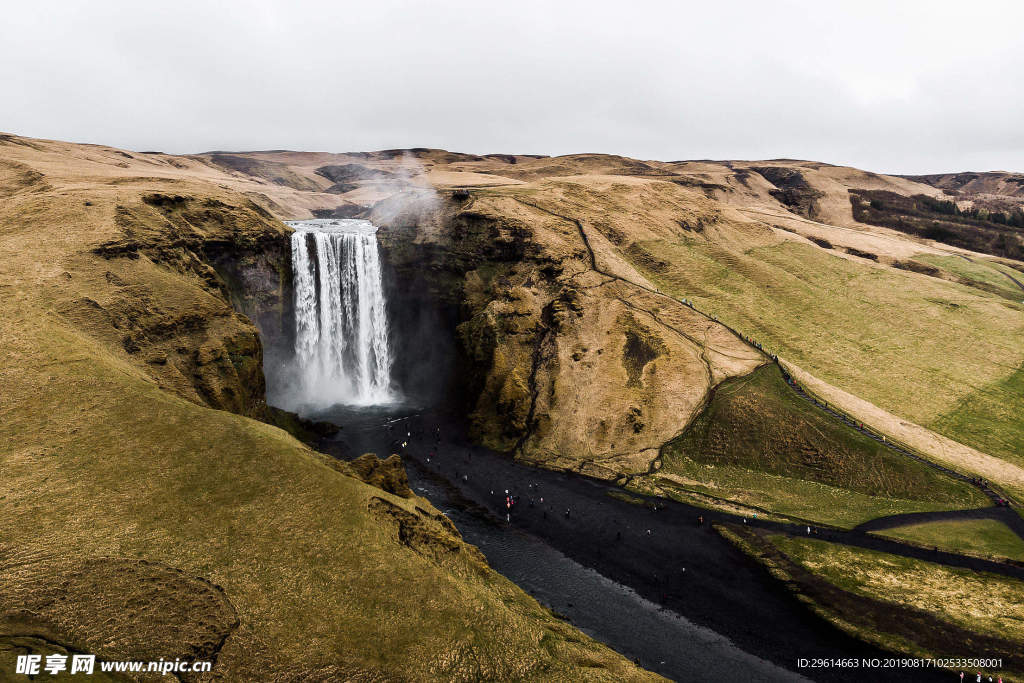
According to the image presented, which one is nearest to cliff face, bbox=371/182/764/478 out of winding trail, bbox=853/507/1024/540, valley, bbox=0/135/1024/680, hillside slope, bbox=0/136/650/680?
Result: valley, bbox=0/135/1024/680

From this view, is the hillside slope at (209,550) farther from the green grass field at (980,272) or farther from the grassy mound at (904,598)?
the green grass field at (980,272)

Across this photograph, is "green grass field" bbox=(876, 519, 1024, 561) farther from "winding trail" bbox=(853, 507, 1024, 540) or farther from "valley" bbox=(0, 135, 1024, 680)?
"winding trail" bbox=(853, 507, 1024, 540)

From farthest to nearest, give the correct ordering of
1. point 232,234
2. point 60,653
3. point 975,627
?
point 232,234 → point 975,627 → point 60,653

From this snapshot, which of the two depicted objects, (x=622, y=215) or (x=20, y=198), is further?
(x=622, y=215)

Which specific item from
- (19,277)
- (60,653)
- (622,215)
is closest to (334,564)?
(60,653)

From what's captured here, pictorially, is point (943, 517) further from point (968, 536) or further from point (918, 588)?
point (918, 588)

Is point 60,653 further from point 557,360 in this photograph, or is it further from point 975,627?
point 557,360
